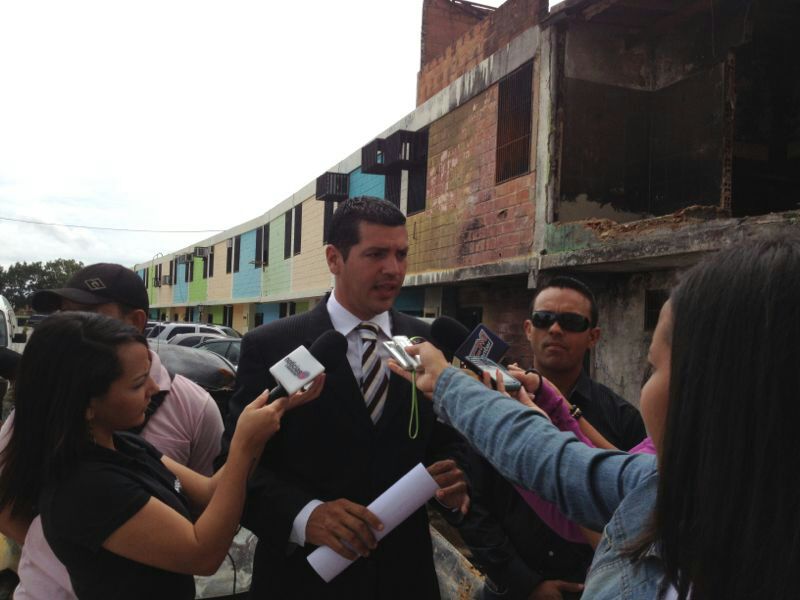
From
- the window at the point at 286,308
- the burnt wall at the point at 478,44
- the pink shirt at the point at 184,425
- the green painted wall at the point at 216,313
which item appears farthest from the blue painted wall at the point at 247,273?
the pink shirt at the point at 184,425

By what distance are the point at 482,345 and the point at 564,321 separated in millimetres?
1095

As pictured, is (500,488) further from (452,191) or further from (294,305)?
(294,305)

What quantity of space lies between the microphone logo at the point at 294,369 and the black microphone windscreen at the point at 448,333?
2.16 feet

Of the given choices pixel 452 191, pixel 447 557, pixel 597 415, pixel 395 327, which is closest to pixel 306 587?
pixel 395 327

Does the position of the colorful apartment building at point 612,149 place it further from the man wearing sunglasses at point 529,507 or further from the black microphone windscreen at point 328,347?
the black microphone windscreen at point 328,347

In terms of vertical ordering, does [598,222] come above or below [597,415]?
above

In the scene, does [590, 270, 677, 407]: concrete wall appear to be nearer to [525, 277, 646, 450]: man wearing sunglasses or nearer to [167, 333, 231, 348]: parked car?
[525, 277, 646, 450]: man wearing sunglasses

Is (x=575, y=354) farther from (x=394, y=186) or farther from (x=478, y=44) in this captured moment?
(x=394, y=186)

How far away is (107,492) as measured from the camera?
1.56 meters

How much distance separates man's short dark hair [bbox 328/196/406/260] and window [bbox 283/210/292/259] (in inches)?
842

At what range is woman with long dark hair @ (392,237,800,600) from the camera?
0.87 meters

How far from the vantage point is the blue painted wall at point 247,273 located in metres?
27.3

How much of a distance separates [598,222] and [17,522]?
823 centimetres

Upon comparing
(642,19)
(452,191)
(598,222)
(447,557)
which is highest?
(642,19)
